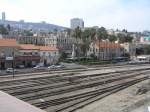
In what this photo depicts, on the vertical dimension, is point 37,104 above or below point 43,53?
below

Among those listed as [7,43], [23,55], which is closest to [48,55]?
[23,55]

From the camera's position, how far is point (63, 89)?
42.6 meters

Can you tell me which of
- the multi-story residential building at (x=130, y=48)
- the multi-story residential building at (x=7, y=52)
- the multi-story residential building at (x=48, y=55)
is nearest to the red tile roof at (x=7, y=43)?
the multi-story residential building at (x=7, y=52)

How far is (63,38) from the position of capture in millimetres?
101250

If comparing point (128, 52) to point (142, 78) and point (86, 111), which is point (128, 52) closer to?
point (142, 78)

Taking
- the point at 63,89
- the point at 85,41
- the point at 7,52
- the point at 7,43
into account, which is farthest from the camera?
the point at 85,41

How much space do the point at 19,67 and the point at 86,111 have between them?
103 feet

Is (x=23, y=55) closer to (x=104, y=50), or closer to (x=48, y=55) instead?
(x=48, y=55)

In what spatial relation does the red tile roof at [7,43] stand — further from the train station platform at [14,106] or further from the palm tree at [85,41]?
the train station platform at [14,106]

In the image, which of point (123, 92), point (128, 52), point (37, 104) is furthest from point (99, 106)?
point (128, 52)

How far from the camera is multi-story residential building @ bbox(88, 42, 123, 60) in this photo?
3713 inches

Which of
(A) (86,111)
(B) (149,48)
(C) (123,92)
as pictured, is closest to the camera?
(A) (86,111)

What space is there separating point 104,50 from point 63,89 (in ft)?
178

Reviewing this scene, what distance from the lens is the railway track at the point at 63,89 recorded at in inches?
1407
